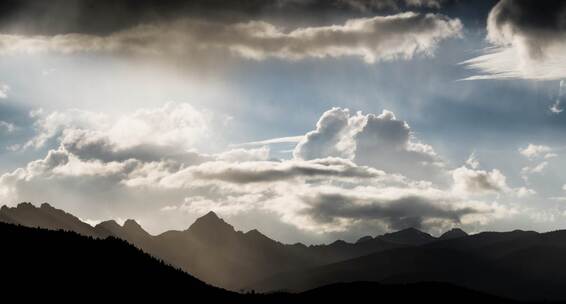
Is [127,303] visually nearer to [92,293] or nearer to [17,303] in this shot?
[92,293]

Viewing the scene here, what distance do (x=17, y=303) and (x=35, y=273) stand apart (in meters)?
22.4

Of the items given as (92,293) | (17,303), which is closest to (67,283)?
(92,293)

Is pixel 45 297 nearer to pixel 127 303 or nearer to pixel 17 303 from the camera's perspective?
pixel 17 303

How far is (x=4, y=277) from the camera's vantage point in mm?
189375

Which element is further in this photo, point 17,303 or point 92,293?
point 92,293

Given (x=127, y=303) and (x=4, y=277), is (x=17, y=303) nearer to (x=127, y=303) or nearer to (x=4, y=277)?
(x=4, y=277)

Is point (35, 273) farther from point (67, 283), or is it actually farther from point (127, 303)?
point (127, 303)

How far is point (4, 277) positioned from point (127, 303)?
124 ft

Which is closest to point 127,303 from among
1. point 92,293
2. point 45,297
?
point 92,293

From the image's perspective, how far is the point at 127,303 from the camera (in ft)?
655

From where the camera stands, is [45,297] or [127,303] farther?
[127,303]

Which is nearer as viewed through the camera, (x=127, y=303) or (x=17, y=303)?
(x=17, y=303)

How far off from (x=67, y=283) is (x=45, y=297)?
49.1 feet

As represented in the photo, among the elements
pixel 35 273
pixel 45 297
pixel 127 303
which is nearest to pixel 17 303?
pixel 45 297
